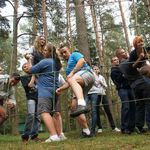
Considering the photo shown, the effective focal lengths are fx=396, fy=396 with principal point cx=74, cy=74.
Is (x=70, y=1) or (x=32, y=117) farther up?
(x=70, y=1)

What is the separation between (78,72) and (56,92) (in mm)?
392

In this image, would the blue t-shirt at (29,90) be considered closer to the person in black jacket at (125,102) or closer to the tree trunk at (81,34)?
the person in black jacket at (125,102)

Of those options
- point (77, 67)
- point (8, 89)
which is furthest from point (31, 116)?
point (77, 67)

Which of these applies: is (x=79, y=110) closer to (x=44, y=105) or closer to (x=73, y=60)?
(x=44, y=105)

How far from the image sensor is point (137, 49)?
490cm

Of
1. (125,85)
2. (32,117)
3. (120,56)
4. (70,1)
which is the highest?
(70,1)

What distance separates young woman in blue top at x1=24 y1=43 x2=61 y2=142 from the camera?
4.74 m

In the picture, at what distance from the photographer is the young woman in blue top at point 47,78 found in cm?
474

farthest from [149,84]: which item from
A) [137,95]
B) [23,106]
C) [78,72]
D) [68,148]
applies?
[23,106]

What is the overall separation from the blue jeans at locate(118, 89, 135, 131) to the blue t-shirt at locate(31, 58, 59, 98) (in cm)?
110

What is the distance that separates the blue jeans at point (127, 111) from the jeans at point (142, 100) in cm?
20

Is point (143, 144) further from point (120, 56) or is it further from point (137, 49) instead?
point (120, 56)

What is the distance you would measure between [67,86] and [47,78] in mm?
268

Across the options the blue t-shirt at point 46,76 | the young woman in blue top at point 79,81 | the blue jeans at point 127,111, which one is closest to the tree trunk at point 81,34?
the blue jeans at point 127,111
